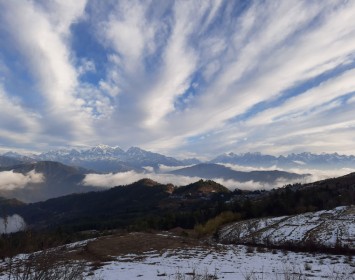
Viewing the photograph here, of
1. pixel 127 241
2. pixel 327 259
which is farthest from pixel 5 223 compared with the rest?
pixel 127 241

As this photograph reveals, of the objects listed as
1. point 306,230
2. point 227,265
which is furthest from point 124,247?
point 306,230

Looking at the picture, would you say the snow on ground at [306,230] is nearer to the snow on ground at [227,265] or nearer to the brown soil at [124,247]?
the snow on ground at [227,265]

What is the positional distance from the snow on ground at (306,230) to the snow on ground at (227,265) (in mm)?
10965

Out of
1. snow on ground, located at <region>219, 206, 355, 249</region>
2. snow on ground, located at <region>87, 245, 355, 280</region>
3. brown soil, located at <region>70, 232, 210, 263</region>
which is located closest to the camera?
snow on ground, located at <region>87, 245, 355, 280</region>

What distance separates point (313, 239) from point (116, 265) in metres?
24.9

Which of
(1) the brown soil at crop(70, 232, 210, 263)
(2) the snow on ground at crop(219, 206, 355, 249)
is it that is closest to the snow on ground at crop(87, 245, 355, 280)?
(1) the brown soil at crop(70, 232, 210, 263)

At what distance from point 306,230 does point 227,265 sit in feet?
84.7

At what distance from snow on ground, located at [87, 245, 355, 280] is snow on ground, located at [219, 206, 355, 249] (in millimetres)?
10965

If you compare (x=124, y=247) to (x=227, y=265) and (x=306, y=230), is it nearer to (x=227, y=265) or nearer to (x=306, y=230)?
(x=227, y=265)

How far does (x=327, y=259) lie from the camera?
84.6 ft

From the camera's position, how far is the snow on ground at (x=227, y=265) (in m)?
19.9

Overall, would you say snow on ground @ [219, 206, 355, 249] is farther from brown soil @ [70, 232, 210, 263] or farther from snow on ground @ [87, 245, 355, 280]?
brown soil @ [70, 232, 210, 263]

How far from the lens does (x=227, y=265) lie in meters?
24.0

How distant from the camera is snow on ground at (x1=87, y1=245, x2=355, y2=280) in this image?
19.9 meters
